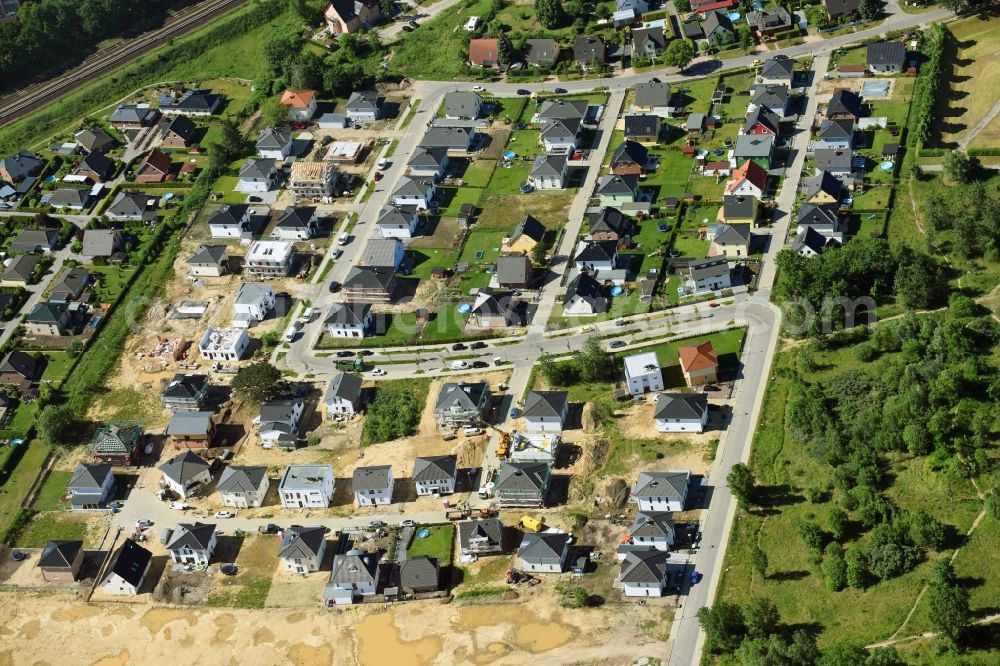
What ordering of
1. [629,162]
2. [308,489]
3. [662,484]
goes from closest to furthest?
1. [662,484]
2. [308,489]
3. [629,162]

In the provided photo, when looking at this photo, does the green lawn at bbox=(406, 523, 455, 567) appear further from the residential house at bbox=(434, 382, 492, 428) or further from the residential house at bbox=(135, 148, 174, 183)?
the residential house at bbox=(135, 148, 174, 183)

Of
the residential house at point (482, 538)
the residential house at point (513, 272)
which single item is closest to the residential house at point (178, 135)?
the residential house at point (513, 272)

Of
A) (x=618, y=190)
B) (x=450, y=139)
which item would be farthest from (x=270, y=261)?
(x=618, y=190)

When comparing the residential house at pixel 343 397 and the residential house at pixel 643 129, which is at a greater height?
the residential house at pixel 643 129

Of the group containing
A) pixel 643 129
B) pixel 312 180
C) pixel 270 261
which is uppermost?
pixel 643 129

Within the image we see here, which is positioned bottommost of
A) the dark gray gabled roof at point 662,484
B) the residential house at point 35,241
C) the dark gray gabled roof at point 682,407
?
the residential house at point 35,241

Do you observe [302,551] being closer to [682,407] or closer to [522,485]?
[522,485]

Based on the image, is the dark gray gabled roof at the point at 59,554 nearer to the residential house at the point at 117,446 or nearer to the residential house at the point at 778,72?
the residential house at the point at 117,446
